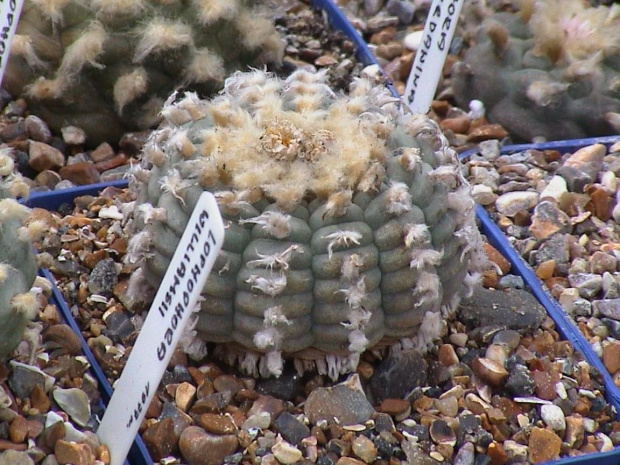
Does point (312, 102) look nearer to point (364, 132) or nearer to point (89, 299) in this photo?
point (364, 132)

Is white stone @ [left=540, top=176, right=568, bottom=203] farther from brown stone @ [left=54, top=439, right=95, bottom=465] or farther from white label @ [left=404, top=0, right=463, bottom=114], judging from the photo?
brown stone @ [left=54, top=439, right=95, bottom=465]

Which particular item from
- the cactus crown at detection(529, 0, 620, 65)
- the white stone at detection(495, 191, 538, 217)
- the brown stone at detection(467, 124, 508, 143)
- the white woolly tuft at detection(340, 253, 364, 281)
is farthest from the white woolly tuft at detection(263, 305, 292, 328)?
the cactus crown at detection(529, 0, 620, 65)

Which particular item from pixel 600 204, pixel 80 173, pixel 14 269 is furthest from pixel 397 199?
pixel 80 173

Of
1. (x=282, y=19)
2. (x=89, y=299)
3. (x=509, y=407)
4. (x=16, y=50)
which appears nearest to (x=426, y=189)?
(x=509, y=407)

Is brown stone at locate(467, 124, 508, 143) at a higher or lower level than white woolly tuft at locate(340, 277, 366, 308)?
lower

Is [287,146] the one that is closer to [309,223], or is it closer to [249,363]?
[309,223]

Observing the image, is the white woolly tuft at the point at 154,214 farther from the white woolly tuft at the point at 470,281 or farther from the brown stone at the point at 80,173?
the brown stone at the point at 80,173
